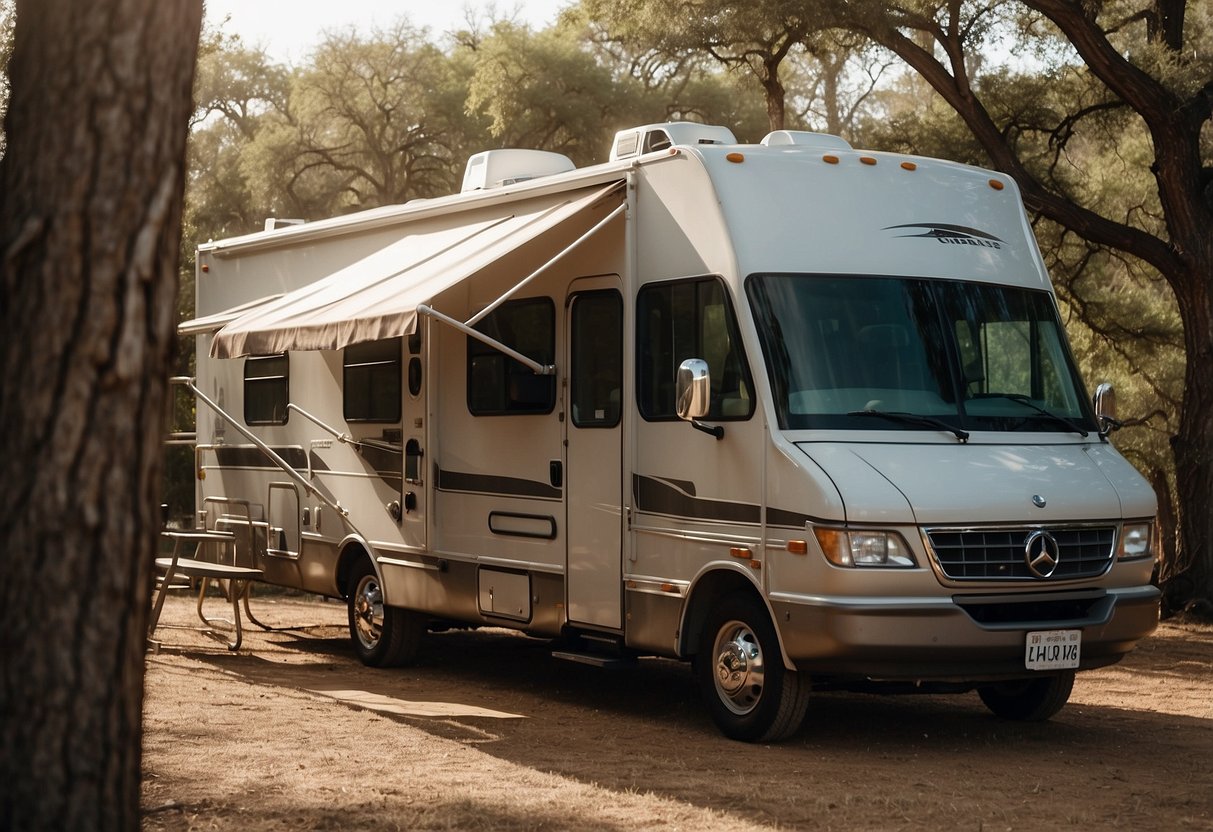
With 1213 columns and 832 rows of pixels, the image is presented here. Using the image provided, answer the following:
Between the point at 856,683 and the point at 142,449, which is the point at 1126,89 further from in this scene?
the point at 142,449

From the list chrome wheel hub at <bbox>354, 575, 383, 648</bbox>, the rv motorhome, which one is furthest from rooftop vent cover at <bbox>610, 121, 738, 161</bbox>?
chrome wheel hub at <bbox>354, 575, 383, 648</bbox>

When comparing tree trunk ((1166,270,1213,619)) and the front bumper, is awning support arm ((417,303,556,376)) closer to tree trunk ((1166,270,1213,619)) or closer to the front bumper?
the front bumper

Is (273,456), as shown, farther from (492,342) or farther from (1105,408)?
(1105,408)

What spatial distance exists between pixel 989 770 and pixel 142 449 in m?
4.75

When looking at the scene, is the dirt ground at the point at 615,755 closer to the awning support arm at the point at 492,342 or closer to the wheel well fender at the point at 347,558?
the wheel well fender at the point at 347,558

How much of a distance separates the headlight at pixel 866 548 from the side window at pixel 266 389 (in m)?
5.81

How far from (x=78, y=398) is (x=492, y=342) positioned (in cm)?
472

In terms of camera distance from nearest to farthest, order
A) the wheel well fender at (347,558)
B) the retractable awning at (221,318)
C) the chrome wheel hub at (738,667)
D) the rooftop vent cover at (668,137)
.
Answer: the chrome wheel hub at (738,667) → the rooftop vent cover at (668,137) → the wheel well fender at (347,558) → the retractable awning at (221,318)

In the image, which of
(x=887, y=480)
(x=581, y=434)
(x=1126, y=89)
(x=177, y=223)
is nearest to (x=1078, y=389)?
(x=887, y=480)

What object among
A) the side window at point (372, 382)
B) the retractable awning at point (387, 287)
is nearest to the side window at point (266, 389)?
the side window at point (372, 382)

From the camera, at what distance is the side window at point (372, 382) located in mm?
10977

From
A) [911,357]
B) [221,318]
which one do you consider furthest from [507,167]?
[911,357]

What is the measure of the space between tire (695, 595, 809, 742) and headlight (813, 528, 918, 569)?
617mm

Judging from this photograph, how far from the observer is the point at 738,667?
817 centimetres
